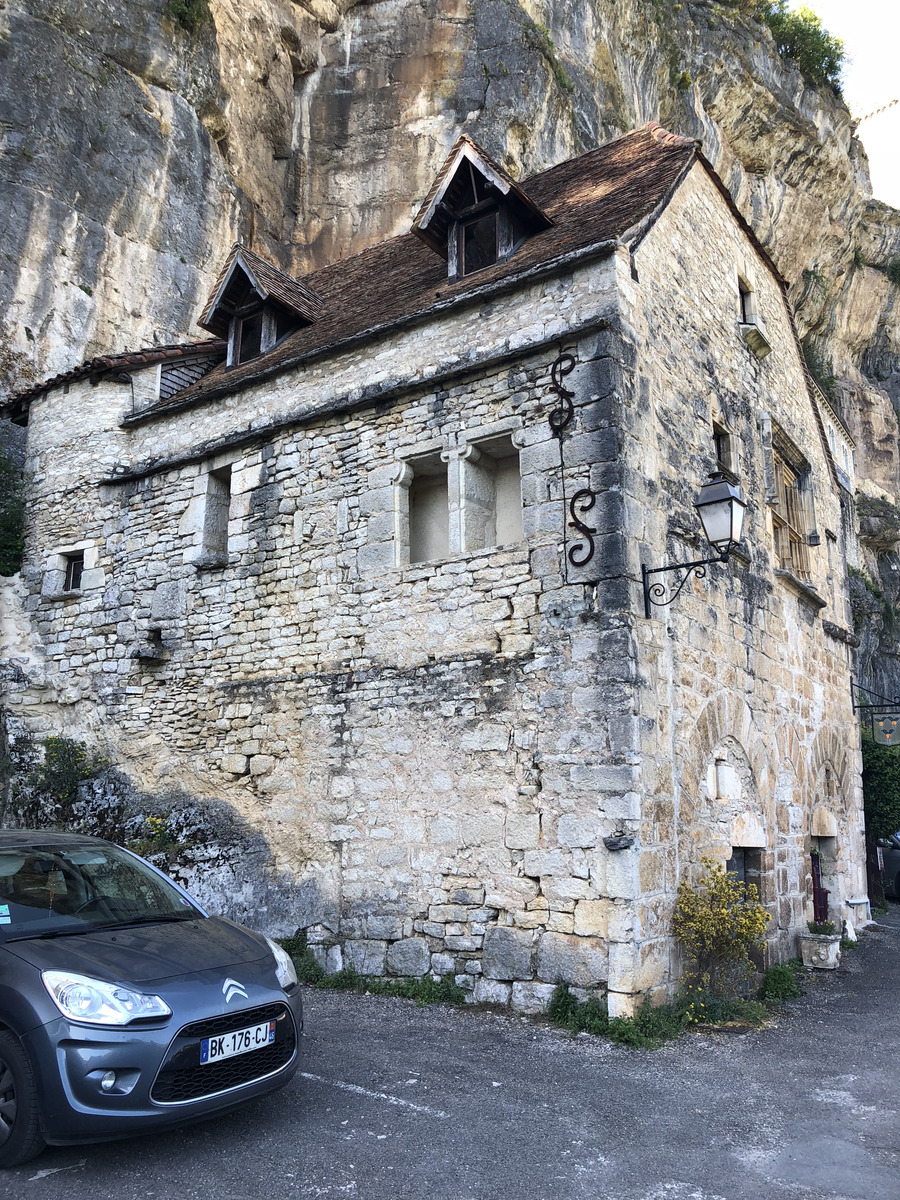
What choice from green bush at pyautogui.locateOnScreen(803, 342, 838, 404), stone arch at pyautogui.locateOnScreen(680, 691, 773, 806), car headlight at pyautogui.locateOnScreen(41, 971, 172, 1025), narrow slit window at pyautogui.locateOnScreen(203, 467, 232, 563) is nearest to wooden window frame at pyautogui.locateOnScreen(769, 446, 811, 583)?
stone arch at pyautogui.locateOnScreen(680, 691, 773, 806)

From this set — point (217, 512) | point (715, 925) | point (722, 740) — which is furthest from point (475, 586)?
point (217, 512)

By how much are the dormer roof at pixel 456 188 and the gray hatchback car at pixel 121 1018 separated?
6852 mm

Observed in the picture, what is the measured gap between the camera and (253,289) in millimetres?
10445

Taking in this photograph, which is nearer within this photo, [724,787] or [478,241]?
[724,787]

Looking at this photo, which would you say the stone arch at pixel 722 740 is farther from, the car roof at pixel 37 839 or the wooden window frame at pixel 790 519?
the car roof at pixel 37 839

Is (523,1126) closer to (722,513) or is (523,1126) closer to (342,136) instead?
(722,513)

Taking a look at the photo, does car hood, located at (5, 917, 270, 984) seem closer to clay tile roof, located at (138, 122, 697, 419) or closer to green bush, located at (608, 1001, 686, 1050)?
green bush, located at (608, 1001, 686, 1050)

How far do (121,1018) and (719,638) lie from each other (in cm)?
590

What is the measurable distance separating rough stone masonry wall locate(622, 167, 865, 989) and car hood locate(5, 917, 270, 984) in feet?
9.42

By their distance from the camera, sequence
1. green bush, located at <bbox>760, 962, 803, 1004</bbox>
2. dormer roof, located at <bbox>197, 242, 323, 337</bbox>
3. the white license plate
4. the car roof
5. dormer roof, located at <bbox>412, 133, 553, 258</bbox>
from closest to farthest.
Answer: the white license plate, the car roof, green bush, located at <bbox>760, 962, 803, 1004</bbox>, dormer roof, located at <bbox>412, 133, 553, 258</bbox>, dormer roof, located at <bbox>197, 242, 323, 337</bbox>

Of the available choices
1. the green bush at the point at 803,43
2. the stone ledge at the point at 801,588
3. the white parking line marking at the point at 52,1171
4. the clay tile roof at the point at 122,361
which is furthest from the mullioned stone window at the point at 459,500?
the green bush at the point at 803,43

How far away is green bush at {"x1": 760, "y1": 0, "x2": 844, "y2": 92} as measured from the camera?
2278cm

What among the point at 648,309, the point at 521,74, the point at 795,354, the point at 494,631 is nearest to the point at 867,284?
the point at 521,74

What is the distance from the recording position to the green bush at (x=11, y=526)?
35.8 ft
